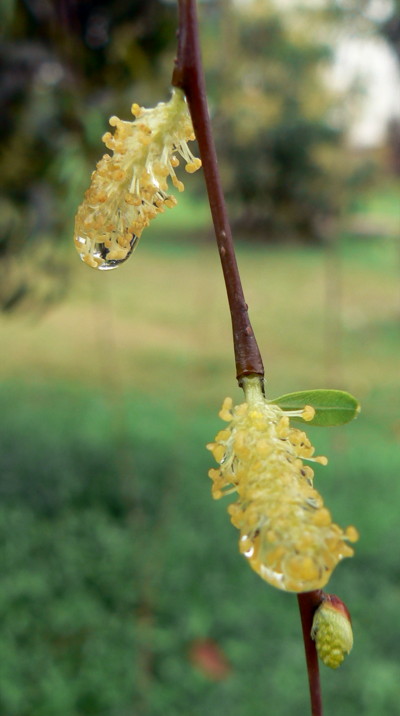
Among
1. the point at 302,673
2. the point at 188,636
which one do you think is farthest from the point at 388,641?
the point at 188,636

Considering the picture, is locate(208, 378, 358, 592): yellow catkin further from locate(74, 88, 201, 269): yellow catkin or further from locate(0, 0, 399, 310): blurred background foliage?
locate(0, 0, 399, 310): blurred background foliage

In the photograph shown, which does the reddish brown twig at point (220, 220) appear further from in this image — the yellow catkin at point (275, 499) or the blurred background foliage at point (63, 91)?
the blurred background foliage at point (63, 91)

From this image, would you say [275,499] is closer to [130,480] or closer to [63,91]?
[63,91]

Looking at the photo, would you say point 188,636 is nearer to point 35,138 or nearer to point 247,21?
point 35,138

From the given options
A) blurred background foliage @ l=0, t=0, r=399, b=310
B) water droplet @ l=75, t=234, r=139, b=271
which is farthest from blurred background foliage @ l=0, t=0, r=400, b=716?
water droplet @ l=75, t=234, r=139, b=271

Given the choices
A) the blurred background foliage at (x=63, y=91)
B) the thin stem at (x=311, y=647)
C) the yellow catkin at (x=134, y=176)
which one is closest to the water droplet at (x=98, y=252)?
the yellow catkin at (x=134, y=176)

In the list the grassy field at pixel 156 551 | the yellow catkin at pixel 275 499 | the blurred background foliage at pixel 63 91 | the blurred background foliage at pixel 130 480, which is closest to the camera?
the yellow catkin at pixel 275 499

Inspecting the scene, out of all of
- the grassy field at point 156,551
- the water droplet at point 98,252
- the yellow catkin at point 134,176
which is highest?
the yellow catkin at point 134,176
